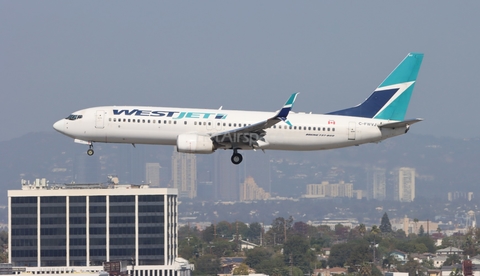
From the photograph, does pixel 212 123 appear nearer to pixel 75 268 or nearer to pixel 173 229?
pixel 75 268

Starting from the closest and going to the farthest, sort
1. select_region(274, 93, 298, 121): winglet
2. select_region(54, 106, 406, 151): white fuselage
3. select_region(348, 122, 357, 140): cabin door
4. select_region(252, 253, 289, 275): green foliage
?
select_region(274, 93, 298, 121): winglet
select_region(54, 106, 406, 151): white fuselage
select_region(348, 122, 357, 140): cabin door
select_region(252, 253, 289, 275): green foliage

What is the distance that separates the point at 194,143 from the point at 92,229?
8246 cm

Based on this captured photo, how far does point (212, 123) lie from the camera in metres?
69.4

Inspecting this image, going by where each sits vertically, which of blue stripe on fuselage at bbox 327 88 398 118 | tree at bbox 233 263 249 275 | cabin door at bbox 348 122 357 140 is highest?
blue stripe on fuselage at bbox 327 88 398 118

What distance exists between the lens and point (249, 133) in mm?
68375

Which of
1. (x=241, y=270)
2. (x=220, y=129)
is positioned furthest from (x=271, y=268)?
(x=220, y=129)

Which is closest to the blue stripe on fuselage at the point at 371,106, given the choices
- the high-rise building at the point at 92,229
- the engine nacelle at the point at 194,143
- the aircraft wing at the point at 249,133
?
the aircraft wing at the point at 249,133

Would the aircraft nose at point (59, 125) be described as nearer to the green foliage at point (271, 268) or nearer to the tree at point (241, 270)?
the tree at point (241, 270)

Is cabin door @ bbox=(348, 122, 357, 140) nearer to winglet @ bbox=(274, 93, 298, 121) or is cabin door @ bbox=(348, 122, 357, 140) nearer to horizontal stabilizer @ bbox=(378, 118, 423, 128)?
horizontal stabilizer @ bbox=(378, 118, 423, 128)

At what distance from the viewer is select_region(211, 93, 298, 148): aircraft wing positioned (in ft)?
215

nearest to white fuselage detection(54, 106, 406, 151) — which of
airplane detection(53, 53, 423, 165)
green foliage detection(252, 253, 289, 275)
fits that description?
airplane detection(53, 53, 423, 165)

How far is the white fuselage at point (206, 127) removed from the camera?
2726 inches

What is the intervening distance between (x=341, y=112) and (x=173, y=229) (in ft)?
279

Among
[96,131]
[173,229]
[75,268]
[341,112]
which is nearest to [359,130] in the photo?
[341,112]
